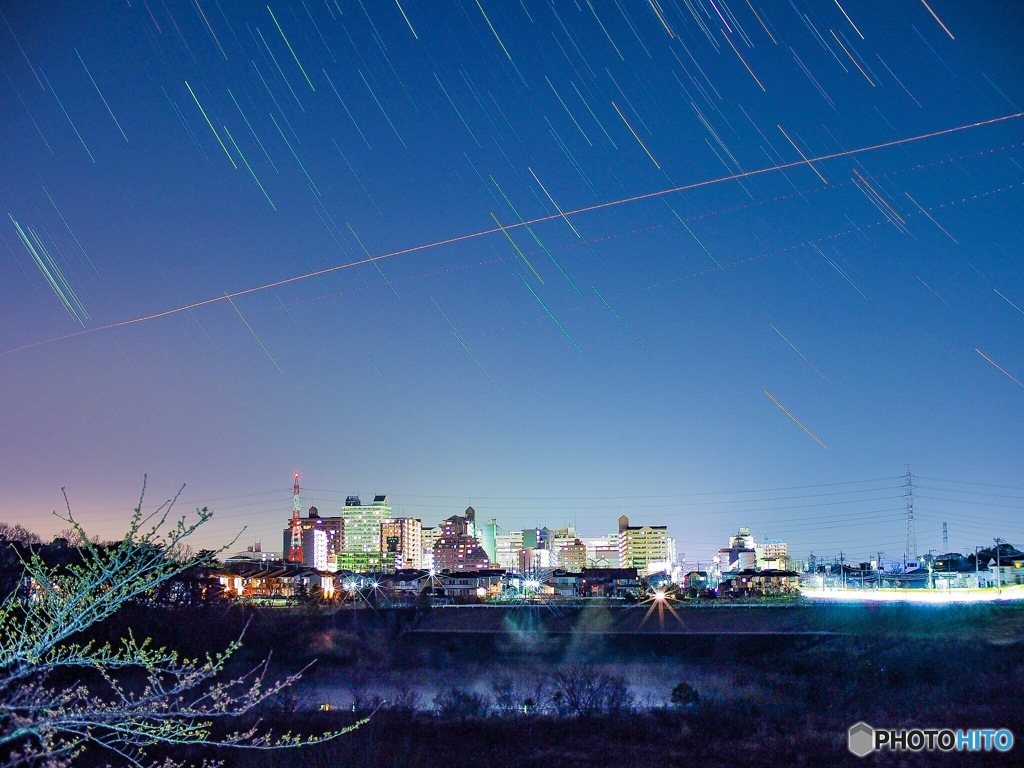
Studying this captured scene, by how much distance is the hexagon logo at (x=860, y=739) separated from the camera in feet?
70.2

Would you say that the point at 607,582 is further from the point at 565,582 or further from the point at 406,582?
the point at 406,582

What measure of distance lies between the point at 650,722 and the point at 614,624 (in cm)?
2880

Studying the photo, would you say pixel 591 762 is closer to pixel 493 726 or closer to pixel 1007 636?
pixel 493 726

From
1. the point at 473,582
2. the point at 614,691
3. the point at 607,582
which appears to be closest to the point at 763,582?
the point at 607,582

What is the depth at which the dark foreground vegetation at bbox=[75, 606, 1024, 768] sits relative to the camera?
2303 centimetres

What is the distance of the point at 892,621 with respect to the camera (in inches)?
1790

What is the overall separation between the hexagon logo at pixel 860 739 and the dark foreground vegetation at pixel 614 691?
39cm

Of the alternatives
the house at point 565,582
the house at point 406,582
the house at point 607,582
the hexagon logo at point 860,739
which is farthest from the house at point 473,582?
the hexagon logo at point 860,739

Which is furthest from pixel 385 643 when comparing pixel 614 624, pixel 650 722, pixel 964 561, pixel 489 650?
pixel 964 561

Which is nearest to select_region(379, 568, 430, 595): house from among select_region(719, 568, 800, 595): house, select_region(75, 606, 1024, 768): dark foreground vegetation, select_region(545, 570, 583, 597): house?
select_region(545, 570, 583, 597): house

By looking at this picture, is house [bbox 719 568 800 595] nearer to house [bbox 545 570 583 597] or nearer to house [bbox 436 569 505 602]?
house [bbox 545 570 583 597]

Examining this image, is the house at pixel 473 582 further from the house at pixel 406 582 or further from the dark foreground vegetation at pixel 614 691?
the dark foreground vegetation at pixel 614 691

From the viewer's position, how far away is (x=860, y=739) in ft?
73.6

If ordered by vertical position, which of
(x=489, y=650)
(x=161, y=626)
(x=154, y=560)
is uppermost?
(x=154, y=560)
